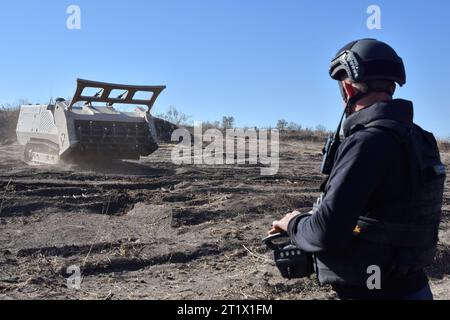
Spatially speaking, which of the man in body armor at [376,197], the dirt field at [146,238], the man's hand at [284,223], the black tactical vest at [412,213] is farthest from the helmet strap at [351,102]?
the dirt field at [146,238]

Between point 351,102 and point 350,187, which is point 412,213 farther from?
point 351,102

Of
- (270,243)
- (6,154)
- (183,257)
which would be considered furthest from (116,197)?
(6,154)

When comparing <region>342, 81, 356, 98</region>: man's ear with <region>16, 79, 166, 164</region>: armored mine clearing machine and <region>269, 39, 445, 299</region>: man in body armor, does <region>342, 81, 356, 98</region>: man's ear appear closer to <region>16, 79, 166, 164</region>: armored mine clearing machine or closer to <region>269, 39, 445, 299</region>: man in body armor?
<region>269, 39, 445, 299</region>: man in body armor

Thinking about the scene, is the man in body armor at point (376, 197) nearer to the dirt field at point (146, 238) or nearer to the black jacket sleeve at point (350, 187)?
the black jacket sleeve at point (350, 187)

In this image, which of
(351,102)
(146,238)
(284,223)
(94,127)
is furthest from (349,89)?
(94,127)

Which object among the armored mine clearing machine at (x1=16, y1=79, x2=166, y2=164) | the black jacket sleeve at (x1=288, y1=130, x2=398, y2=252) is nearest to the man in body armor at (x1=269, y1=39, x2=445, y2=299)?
the black jacket sleeve at (x1=288, y1=130, x2=398, y2=252)

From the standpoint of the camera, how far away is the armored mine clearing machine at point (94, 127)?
13211 mm

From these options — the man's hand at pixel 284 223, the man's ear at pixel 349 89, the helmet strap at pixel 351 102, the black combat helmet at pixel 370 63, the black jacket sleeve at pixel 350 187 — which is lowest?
the man's hand at pixel 284 223

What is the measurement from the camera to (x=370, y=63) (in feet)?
8.19

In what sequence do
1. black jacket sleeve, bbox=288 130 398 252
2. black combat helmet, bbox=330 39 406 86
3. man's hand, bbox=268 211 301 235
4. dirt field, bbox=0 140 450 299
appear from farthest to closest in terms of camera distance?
dirt field, bbox=0 140 450 299
man's hand, bbox=268 211 301 235
black combat helmet, bbox=330 39 406 86
black jacket sleeve, bbox=288 130 398 252

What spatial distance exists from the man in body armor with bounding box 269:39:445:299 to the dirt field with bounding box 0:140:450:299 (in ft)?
8.49

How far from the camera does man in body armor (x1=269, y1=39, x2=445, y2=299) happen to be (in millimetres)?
2275
